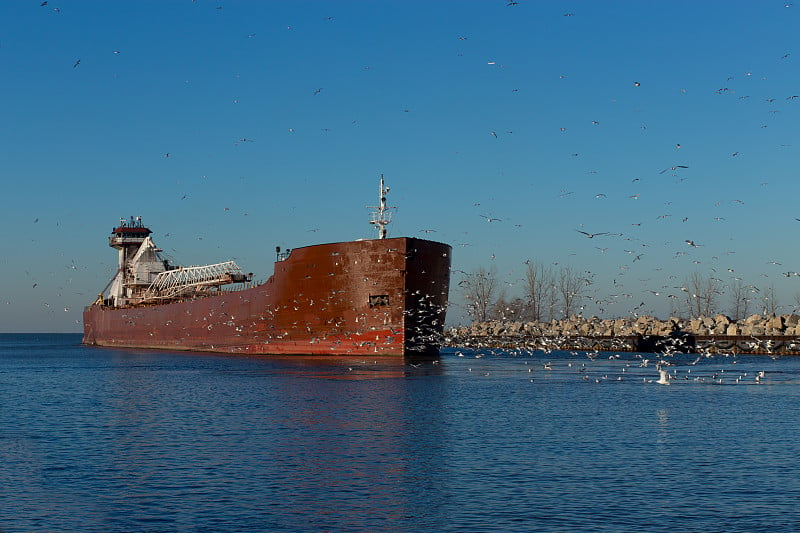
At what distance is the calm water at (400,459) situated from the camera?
16.0 meters

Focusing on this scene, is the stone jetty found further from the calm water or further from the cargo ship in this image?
the calm water

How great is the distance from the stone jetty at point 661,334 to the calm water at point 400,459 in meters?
41.6

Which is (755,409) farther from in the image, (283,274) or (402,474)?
(283,274)

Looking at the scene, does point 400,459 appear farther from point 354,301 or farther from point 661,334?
point 661,334

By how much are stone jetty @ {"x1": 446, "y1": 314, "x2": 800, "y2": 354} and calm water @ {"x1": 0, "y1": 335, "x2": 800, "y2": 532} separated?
136 feet

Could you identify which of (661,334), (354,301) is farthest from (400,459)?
(661,334)

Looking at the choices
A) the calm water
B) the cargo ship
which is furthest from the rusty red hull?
the calm water

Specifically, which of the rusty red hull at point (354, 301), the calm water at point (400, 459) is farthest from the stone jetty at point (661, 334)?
the calm water at point (400, 459)

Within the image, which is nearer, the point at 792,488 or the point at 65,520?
the point at 65,520

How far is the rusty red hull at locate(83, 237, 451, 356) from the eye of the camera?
183 feet

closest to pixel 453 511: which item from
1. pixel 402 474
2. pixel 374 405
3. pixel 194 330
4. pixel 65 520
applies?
pixel 402 474

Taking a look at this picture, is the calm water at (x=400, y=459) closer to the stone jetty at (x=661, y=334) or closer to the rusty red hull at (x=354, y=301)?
the rusty red hull at (x=354, y=301)

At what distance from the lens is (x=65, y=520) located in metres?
15.8

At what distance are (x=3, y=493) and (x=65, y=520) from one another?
314 cm
